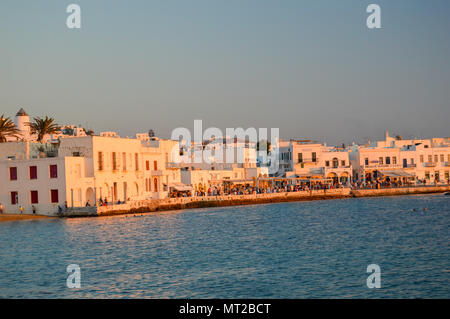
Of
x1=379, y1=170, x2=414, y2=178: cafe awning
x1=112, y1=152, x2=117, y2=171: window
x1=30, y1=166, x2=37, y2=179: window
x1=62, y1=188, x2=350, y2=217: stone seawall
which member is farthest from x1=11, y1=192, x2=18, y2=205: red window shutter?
x1=379, y1=170, x2=414, y2=178: cafe awning

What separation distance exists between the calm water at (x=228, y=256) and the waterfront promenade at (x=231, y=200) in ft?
8.05

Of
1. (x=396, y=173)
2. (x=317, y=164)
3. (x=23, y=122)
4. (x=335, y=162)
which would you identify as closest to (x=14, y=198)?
(x=23, y=122)

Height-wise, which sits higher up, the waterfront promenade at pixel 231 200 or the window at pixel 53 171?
the window at pixel 53 171

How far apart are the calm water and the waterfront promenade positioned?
2455 mm

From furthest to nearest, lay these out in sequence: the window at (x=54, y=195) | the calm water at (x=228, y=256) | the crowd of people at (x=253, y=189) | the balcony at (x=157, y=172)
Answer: the crowd of people at (x=253, y=189), the balcony at (x=157, y=172), the window at (x=54, y=195), the calm water at (x=228, y=256)

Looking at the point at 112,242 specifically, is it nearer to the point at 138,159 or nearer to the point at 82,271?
the point at 82,271

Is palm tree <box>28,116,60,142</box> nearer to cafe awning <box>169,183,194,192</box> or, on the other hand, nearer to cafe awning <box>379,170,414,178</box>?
cafe awning <box>169,183,194,192</box>

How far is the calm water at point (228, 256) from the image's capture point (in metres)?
20.6

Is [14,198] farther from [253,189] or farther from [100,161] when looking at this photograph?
[253,189]

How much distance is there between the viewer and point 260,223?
4559 centimetres

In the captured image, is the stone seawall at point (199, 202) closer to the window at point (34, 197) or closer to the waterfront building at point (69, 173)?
the waterfront building at point (69, 173)

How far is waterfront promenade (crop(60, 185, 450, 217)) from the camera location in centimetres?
5109

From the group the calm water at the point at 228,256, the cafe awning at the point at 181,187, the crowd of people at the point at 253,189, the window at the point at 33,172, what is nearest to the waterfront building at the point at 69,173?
the window at the point at 33,172
